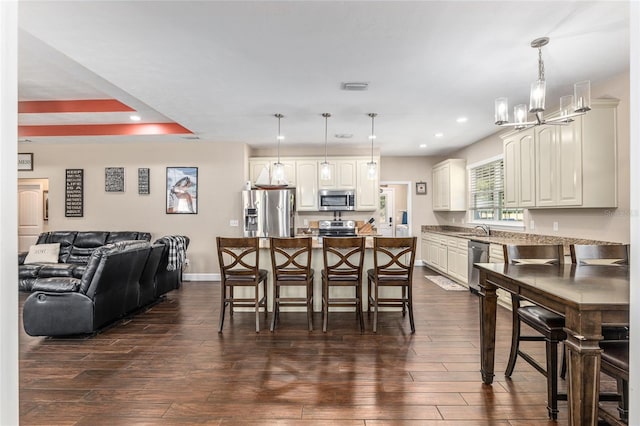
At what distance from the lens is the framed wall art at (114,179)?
21.2ft

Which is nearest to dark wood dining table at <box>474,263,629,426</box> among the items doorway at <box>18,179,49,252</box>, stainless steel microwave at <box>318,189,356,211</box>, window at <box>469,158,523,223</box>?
window at <box>469,158,523,223</box>

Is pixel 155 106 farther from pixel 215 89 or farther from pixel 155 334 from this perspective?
pixel 155 334

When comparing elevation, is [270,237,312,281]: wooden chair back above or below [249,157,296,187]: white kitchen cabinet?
below

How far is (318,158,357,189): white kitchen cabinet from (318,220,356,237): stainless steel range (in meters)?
0.72

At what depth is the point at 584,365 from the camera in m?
1.54

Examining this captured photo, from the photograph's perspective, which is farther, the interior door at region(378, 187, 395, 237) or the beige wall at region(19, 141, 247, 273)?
the interior door at region(378, 187, 395, 237)

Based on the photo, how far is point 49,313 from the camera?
3291mm

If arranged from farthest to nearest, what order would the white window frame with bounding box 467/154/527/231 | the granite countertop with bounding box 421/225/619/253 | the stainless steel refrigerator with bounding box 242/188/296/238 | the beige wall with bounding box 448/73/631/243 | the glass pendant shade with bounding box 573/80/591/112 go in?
1. the stainless steel refrigerator with bounding box 242/188/296/238
2. the white window frame with bounding box 467/154/527/231
3. the granite countertop with bounding box 421/225/619/253
4. the beige wall with bounding box 448/73/631/243
5. the glass pendant shade with bounding box 573/80/591/112

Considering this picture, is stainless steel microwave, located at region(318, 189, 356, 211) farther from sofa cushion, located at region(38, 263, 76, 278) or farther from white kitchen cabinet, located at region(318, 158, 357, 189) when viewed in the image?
sofa cushion, located at region(38, 263, 76, 278)

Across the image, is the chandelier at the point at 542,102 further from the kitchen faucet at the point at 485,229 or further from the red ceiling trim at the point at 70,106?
the red ceiling trim at the point at 70,106

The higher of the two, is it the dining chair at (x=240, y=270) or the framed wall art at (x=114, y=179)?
the framed wall art at (x=114, y=179)

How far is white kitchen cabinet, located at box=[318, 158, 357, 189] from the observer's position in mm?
6898

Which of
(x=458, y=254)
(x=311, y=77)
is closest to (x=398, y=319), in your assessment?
(x=458, y=254)

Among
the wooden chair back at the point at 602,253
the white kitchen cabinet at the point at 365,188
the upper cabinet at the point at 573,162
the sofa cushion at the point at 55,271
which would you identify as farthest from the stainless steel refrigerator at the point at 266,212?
the wooden chair back at the point at 602,253
